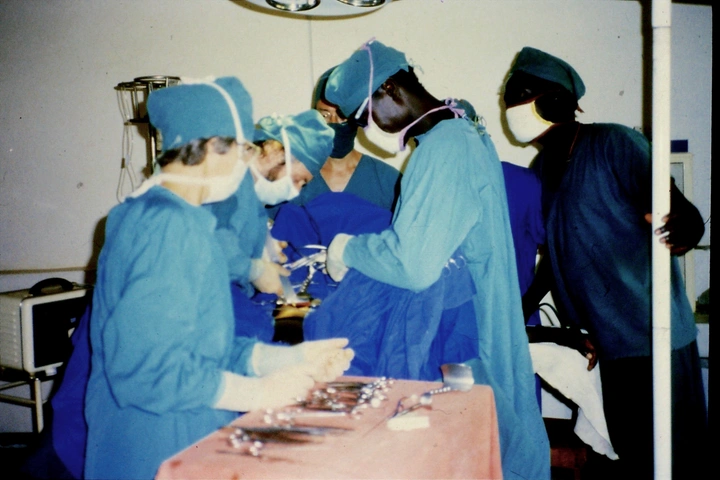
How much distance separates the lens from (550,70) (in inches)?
81.1

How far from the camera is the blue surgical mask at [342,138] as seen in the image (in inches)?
94.6

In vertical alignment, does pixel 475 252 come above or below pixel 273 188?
below

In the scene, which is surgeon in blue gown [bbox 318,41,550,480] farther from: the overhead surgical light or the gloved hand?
the overhead surgical light

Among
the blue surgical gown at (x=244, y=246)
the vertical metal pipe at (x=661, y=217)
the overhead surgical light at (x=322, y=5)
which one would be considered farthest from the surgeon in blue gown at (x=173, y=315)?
the overhead surgical light at (x=322, y=5)

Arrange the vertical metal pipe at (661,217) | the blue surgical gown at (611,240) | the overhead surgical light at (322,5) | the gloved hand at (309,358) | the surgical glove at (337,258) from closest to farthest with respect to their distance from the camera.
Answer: the gloved hand at (309,358)
the vertical metal pipe at (661,217)
the surgical glove at (337,258)
the blue surgical gown at (611,240)
the overhead surgical light at (322,5)

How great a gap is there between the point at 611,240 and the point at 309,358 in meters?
1.27

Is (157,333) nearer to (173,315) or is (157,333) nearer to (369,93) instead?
(173,315)

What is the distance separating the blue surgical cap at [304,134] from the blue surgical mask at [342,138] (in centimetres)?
53

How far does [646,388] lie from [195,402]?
1.71 meters

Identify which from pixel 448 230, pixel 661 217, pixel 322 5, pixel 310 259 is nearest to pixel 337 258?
pixel 310 259

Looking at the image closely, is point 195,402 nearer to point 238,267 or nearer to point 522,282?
point 238,267

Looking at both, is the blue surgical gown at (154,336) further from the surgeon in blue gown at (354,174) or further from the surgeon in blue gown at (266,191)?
the surgeon in blue gown at (354,174)

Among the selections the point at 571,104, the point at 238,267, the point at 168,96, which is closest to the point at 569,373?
the point at 571,104

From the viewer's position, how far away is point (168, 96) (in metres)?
1.16
